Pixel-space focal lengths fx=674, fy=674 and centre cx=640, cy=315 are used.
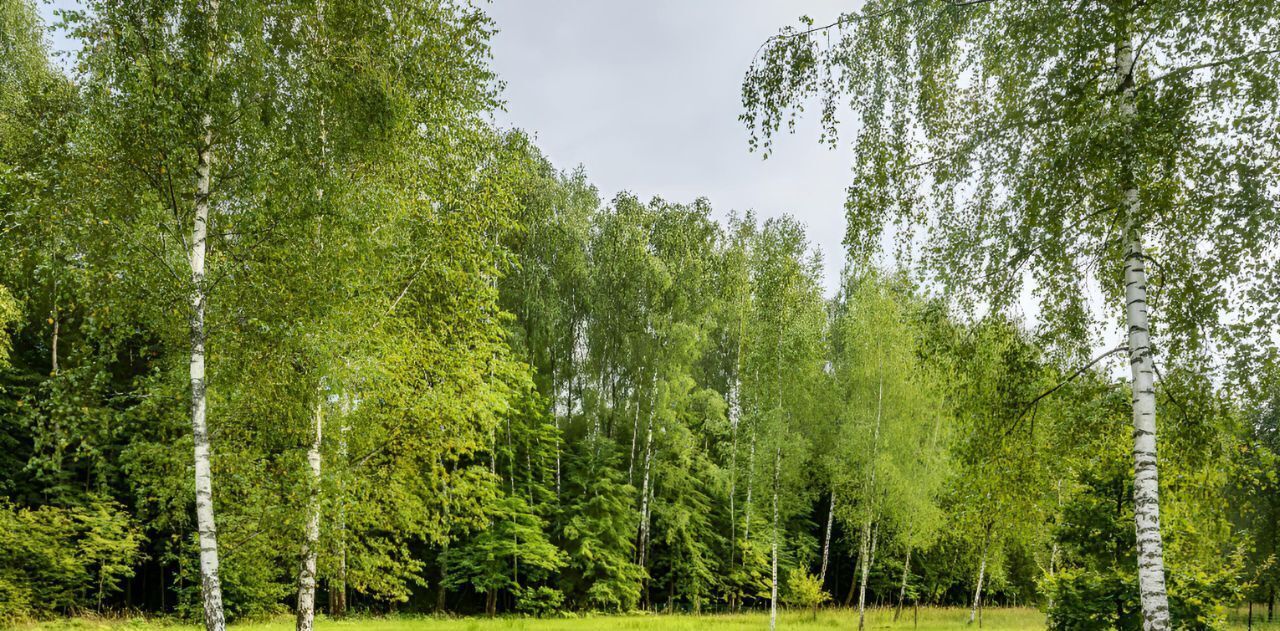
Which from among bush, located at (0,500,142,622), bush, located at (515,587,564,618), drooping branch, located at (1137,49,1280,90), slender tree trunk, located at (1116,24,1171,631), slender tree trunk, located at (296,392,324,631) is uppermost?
drooping branch, located at (1137,49,1280,90)

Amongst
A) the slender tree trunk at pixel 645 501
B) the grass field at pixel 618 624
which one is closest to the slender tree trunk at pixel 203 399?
the grass field at pixel 618 624

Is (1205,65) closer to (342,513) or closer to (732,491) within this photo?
(342,513)


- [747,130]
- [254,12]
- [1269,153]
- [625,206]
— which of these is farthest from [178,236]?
[625,206]

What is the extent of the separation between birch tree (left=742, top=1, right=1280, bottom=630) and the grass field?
13.2m

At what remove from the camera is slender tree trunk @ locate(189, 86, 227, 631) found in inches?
272

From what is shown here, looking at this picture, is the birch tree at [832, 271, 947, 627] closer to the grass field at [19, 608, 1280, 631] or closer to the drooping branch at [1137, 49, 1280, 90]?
the grass field at [19, 608, 1280, 631]

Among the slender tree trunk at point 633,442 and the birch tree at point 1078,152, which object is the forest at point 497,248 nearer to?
the birch tree at point 1078,152

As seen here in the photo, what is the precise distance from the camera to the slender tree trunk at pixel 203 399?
6.91m

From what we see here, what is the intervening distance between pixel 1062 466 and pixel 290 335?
857cm

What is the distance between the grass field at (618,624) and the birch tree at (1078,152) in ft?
43.3

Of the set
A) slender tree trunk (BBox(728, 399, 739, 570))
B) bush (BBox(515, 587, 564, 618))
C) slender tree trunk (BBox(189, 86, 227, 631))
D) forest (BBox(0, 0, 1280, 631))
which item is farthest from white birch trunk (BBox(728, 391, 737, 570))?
slender tree trunk (BBox(189, 86, 227, 631))

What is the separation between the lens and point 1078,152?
231 inches

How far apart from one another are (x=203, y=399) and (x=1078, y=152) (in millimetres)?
8930

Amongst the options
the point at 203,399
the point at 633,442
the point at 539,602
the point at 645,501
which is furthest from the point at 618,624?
the point at 203,399
